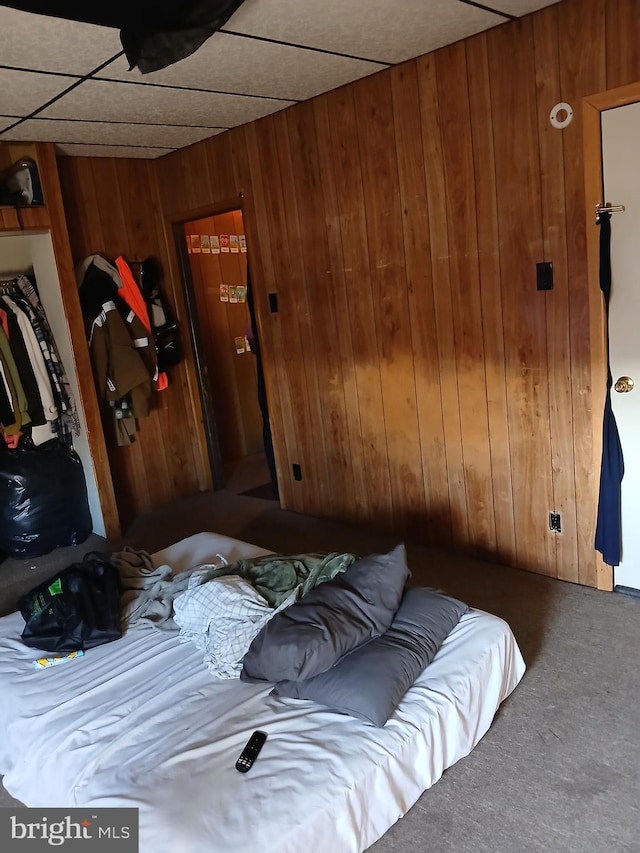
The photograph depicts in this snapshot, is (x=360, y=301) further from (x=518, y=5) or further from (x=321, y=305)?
(x=518, y=5)

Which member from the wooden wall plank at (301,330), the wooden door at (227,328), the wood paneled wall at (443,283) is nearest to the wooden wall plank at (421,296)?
the wood paneled wall at (443,283)


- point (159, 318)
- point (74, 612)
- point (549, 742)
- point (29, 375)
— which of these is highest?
point (159, 318)

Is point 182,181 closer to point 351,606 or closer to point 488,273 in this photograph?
point 488,273

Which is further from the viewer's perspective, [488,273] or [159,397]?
[159,397]

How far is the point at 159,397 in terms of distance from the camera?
485 centimetres

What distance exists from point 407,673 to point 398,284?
207 centimetres

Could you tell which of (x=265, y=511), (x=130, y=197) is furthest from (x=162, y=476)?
(x=130, y=197)

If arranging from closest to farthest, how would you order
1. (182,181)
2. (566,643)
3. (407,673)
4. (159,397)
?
(407,673), (566,643), (182,181), (159,397)

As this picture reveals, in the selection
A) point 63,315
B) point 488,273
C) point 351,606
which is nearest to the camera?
point 351,606

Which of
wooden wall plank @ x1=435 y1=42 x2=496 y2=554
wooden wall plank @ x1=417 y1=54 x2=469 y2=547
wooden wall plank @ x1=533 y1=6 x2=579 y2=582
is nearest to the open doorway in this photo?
wooden wall plank @ x1=417 y1=54 x2=469 y2=547

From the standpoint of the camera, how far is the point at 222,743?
1740 millimetres

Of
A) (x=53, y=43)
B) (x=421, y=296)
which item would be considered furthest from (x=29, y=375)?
(x=421, y=296)

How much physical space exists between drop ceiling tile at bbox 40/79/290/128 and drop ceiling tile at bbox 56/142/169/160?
0.65m

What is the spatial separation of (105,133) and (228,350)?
2286 mm
